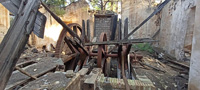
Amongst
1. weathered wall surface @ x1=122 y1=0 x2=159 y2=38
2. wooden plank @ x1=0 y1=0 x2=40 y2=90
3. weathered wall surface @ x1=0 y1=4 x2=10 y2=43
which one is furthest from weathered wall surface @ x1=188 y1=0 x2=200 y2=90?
weathered wall surface @ x1=122 y1=0 x2=159 y2=38

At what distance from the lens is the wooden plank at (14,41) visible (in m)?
0.68

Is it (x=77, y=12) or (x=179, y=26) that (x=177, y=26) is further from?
(x=77, y=12)

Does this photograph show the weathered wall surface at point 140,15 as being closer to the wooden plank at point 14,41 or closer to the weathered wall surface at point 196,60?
the weathered wall surface at point 196,60

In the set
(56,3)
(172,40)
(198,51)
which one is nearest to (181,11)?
(172,40)

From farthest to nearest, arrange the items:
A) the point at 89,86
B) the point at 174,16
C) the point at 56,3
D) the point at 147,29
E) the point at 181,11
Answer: the point at 147,29, the point at 56,3, the point at 174,16, the point at 181,11, the point at 89,86

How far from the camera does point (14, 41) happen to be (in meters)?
0.72

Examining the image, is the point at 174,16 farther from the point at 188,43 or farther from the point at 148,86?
the point at 148,86

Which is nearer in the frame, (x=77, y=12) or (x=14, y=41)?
(x=14, y=41)

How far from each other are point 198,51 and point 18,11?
3.44 m

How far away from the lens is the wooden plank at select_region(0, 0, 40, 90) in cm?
68

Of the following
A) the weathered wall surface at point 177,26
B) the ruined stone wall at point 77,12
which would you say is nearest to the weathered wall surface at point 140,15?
the weathered wall surface at point 177,26

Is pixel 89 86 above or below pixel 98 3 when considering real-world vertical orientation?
below

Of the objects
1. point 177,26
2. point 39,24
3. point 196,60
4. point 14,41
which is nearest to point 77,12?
point 177,26

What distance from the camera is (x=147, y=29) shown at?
10992mm
